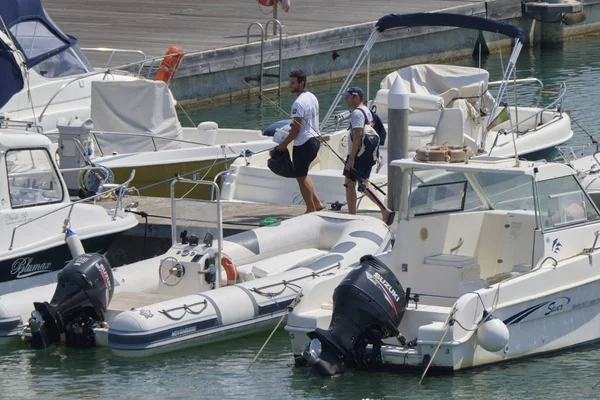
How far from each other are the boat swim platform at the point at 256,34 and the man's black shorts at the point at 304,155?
11811 millimetres

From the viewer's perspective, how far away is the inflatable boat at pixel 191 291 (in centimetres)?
1015

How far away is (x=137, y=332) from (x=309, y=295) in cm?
144

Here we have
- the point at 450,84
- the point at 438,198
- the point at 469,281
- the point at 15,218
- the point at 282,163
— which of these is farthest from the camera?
the point at 450,84

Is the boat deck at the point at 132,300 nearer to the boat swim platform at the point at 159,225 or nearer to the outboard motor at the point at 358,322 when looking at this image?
the outboard motor at the point at 358,322

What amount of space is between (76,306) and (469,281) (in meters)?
3.29

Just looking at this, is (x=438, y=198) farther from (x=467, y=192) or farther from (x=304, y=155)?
(x=304, y=155)

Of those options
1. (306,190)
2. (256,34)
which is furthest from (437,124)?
(256,34)

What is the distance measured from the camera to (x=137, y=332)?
9969 mm

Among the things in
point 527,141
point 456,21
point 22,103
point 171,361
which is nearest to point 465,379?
point 171,361

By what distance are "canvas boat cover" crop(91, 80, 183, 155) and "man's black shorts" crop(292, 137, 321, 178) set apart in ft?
12.9

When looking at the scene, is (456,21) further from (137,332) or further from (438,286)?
(137,332)

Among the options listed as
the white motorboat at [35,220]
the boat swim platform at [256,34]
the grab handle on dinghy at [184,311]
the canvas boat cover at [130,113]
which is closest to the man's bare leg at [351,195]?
the white motorboat at [35,220]

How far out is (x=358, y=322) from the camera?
9211mm

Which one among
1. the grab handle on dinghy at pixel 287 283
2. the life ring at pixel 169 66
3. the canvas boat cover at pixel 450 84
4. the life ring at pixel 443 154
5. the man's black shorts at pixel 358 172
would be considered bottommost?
the grab handle on dinghy at pixel 287 283
